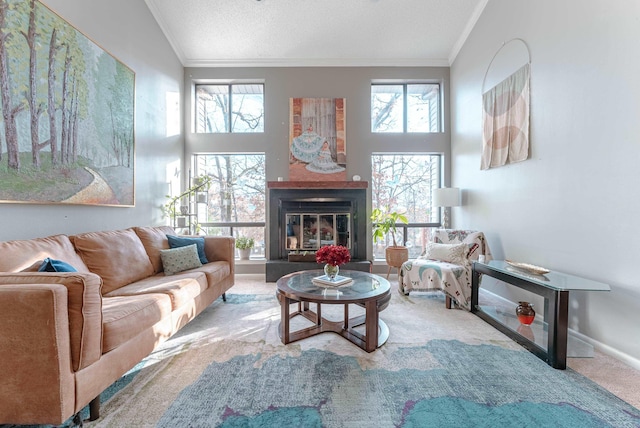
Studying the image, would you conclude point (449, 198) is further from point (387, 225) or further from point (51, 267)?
point (51, 267)

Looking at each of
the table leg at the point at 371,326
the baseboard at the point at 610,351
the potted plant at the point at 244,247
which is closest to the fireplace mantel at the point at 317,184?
the potted plant at the point at 244,247

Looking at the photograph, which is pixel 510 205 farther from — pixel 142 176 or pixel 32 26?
pixel 32 26

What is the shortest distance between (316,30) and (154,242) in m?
3.60

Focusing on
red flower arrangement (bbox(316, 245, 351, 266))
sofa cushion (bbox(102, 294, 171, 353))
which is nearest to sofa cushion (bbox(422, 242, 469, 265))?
red flower arrangement (bbox(316, 245, 351, 266))

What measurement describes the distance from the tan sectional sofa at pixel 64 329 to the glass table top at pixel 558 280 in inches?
110

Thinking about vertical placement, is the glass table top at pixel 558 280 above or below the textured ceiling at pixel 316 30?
below

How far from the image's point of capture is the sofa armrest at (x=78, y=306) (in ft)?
4.25

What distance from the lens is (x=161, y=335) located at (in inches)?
77.4

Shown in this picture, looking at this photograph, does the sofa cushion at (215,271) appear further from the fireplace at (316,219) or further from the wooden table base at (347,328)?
the fireplace at (316,219)

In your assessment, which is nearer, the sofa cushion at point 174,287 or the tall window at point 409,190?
the sofa cushion at point 174,287

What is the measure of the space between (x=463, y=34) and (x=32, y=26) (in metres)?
4.91

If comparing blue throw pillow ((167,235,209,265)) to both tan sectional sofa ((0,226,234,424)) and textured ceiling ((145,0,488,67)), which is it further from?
textured ceiling ((145,0,488,67))

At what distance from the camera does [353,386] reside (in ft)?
5.56

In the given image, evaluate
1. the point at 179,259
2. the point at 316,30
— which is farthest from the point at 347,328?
the point at 316,30
